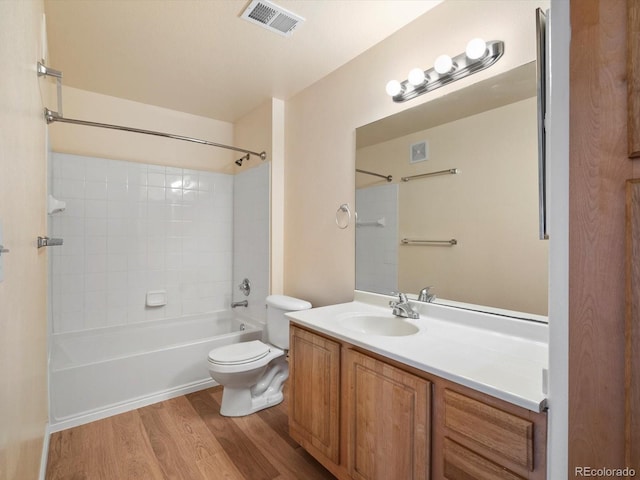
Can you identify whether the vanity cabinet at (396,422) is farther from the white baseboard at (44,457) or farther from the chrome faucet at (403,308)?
the white baseboard at (44,457)

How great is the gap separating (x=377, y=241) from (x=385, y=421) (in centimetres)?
105

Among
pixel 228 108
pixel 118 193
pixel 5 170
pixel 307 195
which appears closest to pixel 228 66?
pixel 228 108

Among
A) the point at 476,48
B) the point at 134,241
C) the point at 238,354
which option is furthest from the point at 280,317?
the point at 476,48

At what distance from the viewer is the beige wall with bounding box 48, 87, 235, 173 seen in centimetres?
264

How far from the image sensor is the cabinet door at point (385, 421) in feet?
3.57

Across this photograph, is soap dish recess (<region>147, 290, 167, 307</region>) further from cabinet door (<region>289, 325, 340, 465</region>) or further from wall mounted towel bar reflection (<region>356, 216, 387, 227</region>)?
wall mounted towel bar reflection (<region>356, 216, 387, 227</region>)

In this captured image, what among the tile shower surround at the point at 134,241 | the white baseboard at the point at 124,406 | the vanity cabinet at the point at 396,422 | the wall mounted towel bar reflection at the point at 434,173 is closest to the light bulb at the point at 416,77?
the wall mounted towel bar reflection at the point at 434,173

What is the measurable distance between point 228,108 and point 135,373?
2381 millimetres

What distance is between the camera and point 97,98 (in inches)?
107

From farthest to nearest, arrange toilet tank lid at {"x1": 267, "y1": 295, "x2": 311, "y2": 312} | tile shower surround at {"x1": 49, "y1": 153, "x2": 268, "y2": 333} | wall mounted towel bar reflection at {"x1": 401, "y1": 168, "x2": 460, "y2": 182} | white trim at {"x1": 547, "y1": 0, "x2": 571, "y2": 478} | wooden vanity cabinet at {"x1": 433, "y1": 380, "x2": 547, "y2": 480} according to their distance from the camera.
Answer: tile shower surround at {"x1": 49, "y1": 153, "x2": 268, "y2": 333} < toilet tank lid at {"x1": 267, "y1": 295, "x2": 311, "y2": 312} < wall mounted towel bar reflection at {"x1": 401, "y1": 168, "x2": 460, "y2": 182} < wooden vanity cabinet at {"x1": 433, "y1": 380, "x2": 547, "y2": 480} < white trim at {"x1": 547, "y1": 0, "x2": 571, "y2": 478}

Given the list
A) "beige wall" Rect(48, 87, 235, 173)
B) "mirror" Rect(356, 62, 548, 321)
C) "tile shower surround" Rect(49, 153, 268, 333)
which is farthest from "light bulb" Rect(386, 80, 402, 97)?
"tile shower surround" Rect(49, 153, 268, 333)

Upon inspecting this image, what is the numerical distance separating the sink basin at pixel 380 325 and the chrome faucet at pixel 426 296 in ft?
0.55

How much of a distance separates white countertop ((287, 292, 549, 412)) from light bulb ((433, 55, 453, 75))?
3.80ft

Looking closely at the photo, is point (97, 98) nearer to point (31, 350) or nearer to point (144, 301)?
point (144, 301)
